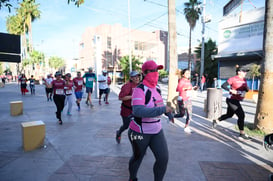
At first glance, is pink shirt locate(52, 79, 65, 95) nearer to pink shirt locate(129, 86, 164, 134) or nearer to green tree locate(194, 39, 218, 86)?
pink shirt locate(129, 86, 164, 134)

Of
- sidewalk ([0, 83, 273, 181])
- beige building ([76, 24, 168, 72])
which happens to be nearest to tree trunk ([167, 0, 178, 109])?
sidewalk ([0, 83, 273, 181])

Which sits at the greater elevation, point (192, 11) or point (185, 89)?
point (192, 11)

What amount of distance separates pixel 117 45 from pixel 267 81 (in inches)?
1484

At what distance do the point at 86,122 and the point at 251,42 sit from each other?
57.4 feet

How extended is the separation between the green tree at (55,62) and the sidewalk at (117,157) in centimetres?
10083

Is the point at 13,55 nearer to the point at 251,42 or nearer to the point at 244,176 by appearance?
the point at 244,176

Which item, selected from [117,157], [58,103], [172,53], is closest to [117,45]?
[172,53]

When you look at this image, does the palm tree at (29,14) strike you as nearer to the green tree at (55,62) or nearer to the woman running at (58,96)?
the woman running at (58,96)

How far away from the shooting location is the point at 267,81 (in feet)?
16.3

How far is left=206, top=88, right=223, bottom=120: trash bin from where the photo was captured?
672cm

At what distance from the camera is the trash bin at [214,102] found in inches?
265

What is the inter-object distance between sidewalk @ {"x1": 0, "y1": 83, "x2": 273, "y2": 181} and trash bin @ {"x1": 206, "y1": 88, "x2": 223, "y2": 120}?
1.32 meters

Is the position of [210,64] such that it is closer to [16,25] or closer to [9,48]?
[9,48]

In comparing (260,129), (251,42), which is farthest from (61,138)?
(251,42)
